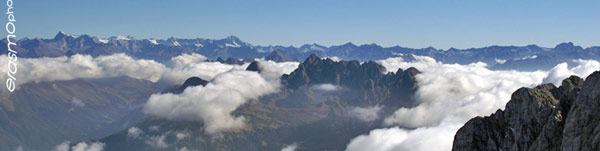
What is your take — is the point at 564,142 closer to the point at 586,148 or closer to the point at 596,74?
the point at 586,148

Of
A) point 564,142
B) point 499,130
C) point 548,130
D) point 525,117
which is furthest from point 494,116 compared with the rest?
point 564,142

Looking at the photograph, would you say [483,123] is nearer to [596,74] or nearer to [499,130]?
[499,130]

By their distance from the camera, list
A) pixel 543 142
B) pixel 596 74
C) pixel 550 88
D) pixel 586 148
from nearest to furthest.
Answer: pixel 586 148 < pixel 596 74 < pixel 543 142 < pixel 550 88

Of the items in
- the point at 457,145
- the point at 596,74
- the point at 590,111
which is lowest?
the point at 457,145

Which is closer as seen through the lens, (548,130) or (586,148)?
(586,148)

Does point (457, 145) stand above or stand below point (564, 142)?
below

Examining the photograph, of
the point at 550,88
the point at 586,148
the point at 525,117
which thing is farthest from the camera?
the point at 550,88
